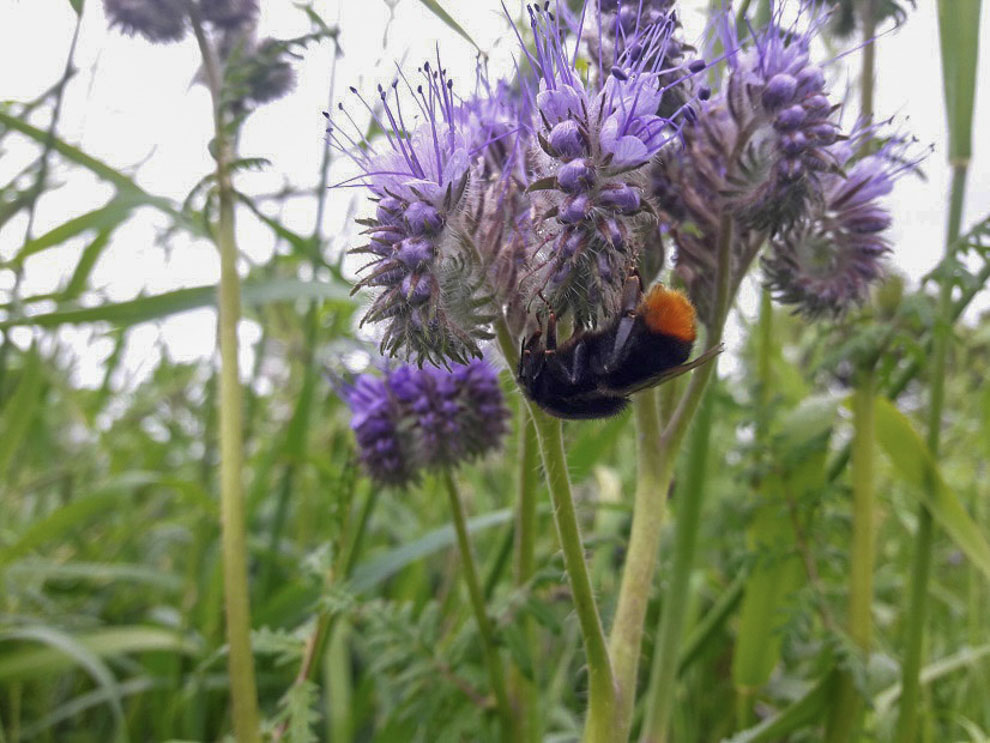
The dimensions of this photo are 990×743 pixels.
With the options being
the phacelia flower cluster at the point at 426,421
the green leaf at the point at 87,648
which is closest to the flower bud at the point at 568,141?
the phacelia flower cluster at the point at 426,421

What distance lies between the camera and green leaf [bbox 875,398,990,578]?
185 cm

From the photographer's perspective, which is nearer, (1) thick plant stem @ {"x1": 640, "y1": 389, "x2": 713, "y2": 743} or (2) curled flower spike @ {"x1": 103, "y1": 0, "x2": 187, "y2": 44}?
(1) thick plant stem @ {"x1": 640, "y1": 389, "x2": 713, "y2": 743}

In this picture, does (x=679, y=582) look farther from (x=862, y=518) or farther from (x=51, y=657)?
(x=51, y=657)

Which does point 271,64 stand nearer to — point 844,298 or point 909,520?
point 844,298

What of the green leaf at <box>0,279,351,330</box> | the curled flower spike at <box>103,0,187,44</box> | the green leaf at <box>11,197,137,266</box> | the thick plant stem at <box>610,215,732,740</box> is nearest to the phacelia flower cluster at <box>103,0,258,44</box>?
the curled flower spike at <box>103,0,187,44</box>

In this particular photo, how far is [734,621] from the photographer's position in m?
2.95

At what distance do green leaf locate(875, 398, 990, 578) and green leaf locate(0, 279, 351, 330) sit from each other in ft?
4.18

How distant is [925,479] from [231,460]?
1.49 metres

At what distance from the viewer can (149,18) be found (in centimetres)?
201

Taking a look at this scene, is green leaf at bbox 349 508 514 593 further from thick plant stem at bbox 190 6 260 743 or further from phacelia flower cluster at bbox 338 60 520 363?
phacelia flower cluster at bbox 338 60 520 363

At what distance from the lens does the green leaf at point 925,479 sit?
185cm

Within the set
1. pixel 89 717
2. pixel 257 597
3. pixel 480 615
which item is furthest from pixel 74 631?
pixel 480 615

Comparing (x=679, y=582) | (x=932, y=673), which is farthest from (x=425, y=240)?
(x=932, y=673)

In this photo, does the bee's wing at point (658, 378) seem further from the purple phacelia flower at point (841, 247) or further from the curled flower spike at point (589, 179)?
the purple phacelia flower at point (841, 247)
